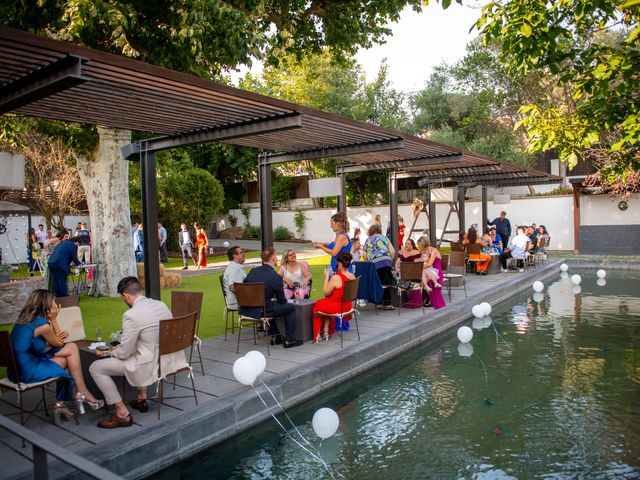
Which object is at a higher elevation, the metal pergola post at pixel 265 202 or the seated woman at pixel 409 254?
the metal pergola post at pixel 265 202

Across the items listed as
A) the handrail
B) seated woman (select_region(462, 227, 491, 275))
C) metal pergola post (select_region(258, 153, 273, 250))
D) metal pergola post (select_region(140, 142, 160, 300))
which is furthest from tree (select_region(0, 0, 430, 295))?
the handrail

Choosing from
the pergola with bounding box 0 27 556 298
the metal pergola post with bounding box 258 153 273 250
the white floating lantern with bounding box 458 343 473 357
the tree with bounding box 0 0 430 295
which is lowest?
the white floating lantern with bounding box 458 343 473 357

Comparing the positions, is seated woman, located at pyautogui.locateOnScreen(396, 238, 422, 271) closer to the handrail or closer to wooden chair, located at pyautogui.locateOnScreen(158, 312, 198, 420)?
wooden chair, located at pyautogui.locateOnScreen(158, 312, 198, 420)

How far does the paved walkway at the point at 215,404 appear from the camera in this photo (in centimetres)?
384

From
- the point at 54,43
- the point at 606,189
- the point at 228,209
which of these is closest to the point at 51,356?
the point at 54,43

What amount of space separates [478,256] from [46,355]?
38.2 feet

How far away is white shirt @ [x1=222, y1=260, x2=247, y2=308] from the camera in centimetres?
722

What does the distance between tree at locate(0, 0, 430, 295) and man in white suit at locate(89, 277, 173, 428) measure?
17.9 feet

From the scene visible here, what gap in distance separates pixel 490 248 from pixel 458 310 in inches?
236

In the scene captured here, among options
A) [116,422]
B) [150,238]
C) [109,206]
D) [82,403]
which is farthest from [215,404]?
[109,206]

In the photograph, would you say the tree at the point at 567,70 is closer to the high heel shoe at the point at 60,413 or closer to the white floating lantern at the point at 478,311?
the white floating lantern at the point at 478,311

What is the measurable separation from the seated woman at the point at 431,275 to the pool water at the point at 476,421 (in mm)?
1533

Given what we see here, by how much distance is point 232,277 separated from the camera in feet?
23.7

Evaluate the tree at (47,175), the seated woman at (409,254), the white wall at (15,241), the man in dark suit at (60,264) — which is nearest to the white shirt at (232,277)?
the man in dark suit at (60,264)
